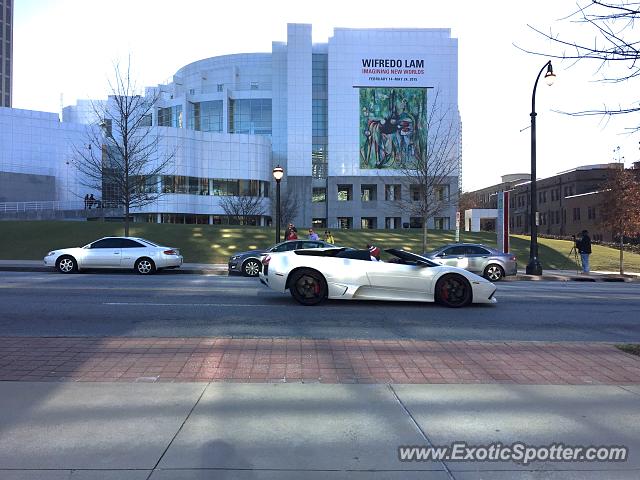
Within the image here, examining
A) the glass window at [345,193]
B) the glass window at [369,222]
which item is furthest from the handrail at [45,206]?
the glass window at [369,222]

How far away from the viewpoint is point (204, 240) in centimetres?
3167

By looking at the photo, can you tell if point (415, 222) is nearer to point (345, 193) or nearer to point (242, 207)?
point (345, 193)

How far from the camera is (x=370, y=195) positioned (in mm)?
75625

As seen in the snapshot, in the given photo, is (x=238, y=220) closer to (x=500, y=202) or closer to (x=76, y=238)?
(x=76, y=238)

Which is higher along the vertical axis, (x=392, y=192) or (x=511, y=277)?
(x=392, y=192)

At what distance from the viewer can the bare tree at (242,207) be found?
2474 inches

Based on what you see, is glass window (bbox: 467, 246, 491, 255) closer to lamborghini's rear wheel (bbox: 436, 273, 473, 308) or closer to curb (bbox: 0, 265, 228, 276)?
lamborghini's rear wheel (bbox: 436, 273, 473, 308)

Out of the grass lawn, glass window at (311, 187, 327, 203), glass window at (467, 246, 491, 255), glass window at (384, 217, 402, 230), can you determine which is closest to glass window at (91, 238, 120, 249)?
the grass lawn

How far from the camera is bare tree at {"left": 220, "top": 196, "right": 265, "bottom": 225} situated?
2474 inches

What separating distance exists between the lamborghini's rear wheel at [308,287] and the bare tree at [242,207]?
51.3 meters

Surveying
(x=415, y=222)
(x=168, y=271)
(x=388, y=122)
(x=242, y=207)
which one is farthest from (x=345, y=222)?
(x=168, y=271)

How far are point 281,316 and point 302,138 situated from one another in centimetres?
6656

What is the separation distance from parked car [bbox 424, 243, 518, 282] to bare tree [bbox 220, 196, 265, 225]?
4441 cm

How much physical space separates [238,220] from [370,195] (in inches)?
849
